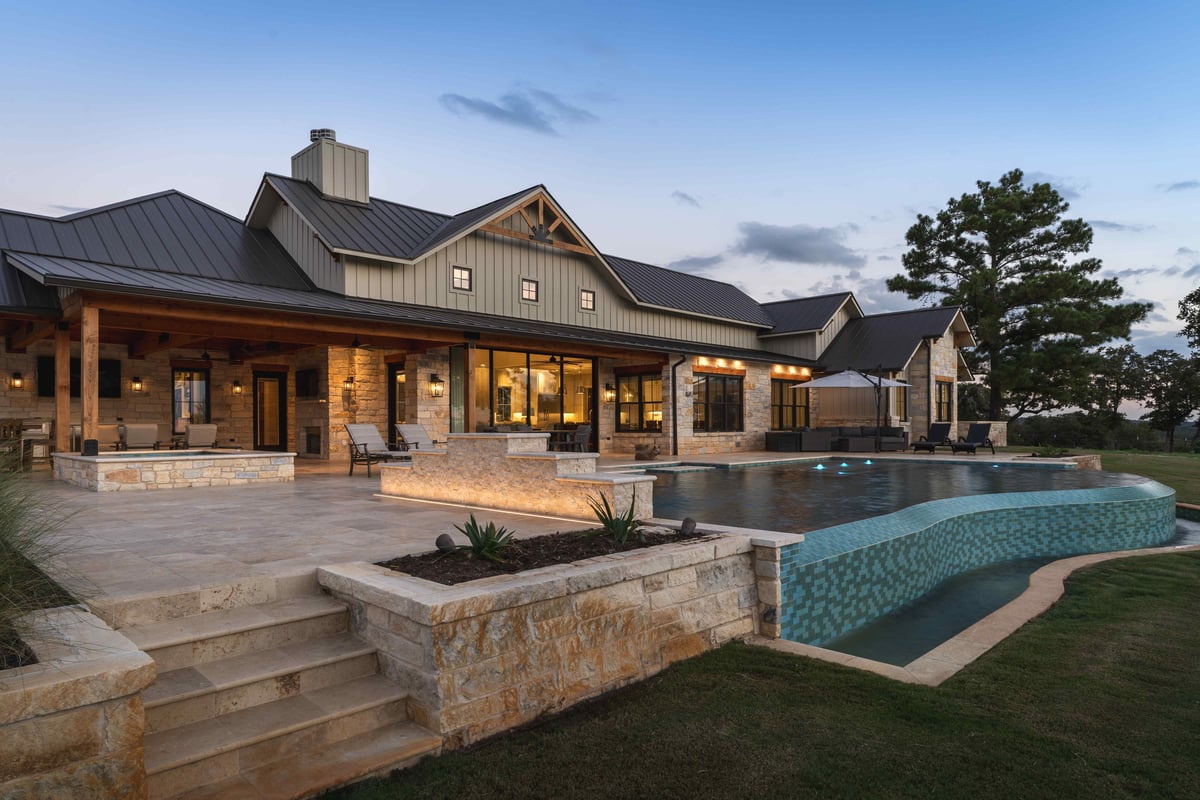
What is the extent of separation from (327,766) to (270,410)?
15702 mm

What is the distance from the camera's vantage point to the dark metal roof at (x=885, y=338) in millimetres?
21547

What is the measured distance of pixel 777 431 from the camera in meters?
20.6

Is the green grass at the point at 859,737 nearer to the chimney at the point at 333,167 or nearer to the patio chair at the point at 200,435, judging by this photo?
the patio chair at the point at 200,435

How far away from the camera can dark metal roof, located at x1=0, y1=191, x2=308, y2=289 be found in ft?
40.0

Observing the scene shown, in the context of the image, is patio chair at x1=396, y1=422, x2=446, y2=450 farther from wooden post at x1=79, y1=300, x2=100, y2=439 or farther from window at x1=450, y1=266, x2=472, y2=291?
window at x1=450, y1=266, x2=472, y2=291

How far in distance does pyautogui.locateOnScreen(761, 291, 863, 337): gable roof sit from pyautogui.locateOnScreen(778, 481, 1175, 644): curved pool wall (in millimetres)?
13292

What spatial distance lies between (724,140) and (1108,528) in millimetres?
12355

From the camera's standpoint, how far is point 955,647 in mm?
4457

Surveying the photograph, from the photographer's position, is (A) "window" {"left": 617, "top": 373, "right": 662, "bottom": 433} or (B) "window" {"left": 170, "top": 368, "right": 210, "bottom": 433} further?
(A) "window" {"left": 617, "top": 373, "right": 662, "bottom": 433}

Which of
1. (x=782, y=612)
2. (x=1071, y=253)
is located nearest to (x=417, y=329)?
(x=782, y=612)

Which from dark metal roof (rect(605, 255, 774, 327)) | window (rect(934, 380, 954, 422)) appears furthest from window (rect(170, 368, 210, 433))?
window (rect(934, 380, 954, 422))

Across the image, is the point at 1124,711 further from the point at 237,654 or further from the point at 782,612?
the point at 237,654

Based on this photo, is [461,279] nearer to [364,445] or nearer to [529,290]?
[529,290]

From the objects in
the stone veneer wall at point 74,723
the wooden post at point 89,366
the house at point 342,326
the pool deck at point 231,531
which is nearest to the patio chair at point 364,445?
the house at point 342,326
